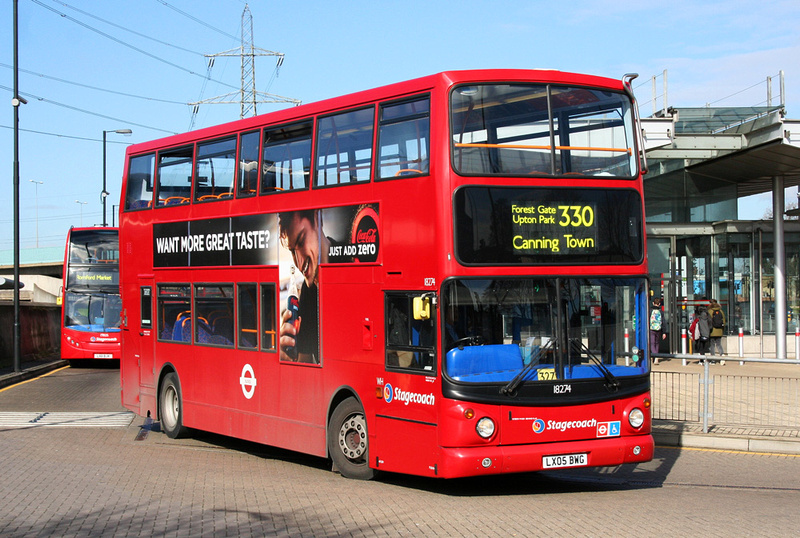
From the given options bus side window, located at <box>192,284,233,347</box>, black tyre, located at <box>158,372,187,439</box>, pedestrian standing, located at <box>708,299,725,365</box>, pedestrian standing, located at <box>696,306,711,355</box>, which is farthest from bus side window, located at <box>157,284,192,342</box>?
pedestrian standing, located at <box>708,299,725,365</box>

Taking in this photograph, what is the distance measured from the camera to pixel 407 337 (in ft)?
31.9

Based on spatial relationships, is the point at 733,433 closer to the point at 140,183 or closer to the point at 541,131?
the point at 541,131

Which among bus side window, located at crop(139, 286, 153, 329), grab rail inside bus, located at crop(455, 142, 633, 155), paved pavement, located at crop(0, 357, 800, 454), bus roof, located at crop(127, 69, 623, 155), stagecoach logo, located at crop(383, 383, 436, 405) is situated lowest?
paved pavement, located at crop(0, 357, 800, 454)

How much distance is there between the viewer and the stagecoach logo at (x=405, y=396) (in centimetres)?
935

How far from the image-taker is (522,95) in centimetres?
960

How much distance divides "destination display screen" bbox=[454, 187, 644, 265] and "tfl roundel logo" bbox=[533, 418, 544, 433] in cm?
157

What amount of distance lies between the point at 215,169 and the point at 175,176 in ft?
4.29

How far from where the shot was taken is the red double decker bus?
361 inches

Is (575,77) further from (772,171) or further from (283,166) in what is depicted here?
(772,171)

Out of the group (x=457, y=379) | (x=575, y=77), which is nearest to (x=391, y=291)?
(x=457, y=379)

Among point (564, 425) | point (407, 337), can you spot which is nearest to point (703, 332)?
point (564, 425)

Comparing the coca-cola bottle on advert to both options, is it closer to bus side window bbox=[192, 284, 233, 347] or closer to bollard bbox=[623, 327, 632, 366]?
bus side window bbox=[192, 284, 233, 347]

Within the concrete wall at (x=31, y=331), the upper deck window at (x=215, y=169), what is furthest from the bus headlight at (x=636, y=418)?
the concrete wall at (x=31, y=331)

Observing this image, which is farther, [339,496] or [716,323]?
[716,323]
